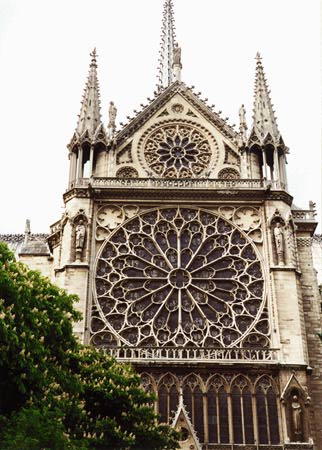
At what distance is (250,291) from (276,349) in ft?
9.07

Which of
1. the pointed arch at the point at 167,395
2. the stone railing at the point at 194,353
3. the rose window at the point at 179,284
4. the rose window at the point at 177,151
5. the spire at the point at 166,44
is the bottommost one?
the pointed arch at the point at 167,395

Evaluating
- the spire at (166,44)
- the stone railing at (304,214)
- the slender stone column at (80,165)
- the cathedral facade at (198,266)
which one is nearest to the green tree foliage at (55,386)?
the cathedral facade at (198,266)

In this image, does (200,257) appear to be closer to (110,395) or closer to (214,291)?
(214,291)

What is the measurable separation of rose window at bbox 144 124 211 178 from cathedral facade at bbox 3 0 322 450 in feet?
0.18

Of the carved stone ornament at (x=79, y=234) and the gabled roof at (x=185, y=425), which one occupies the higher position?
the carved stone ornament at (x=79, y=234)

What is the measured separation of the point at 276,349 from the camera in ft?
93.2

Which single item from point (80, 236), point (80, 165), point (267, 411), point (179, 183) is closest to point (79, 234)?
point (80, 236)

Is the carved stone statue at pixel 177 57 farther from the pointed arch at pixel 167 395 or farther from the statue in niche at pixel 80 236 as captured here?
the pointed arch at pixel 167 395

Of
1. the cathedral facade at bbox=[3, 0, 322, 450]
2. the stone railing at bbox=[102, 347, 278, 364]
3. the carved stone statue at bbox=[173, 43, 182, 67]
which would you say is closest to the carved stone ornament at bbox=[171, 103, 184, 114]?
the cathedral facade at bbox=[3, 0, 322, 450]

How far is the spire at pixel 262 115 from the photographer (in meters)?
33.8

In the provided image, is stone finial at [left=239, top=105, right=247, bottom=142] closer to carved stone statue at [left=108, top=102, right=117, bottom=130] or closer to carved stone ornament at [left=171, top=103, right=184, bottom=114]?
carved stone ornament at [left=171, top=103, right=184, bottom=114]

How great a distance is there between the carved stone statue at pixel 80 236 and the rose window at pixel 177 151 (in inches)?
179

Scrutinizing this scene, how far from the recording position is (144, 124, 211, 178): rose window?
33688mm

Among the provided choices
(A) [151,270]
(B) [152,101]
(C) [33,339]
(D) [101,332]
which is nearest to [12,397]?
(C) [33,339]
